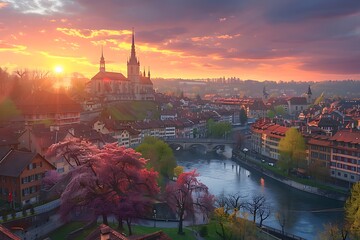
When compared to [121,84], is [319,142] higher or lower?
lower

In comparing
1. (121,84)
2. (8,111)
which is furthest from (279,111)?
(8,111)

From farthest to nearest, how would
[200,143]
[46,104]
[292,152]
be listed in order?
[200,143], [46,104], [292,152]

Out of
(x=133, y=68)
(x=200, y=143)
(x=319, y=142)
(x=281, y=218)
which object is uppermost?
(x=133, y=68)

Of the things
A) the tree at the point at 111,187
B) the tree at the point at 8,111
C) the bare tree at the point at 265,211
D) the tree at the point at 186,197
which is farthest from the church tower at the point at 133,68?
the tree at the point at 111,187

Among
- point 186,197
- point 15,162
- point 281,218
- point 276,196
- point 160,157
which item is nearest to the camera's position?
point 15,162

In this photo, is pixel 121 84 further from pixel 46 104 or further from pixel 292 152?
pixel 292 152

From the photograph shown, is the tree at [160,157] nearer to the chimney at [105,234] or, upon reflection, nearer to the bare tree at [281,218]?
the bare tree at [281,218]

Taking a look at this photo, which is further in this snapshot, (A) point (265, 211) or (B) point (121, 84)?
(B) point (121, 84)

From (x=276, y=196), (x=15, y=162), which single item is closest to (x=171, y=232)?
(x=15, y=162)
